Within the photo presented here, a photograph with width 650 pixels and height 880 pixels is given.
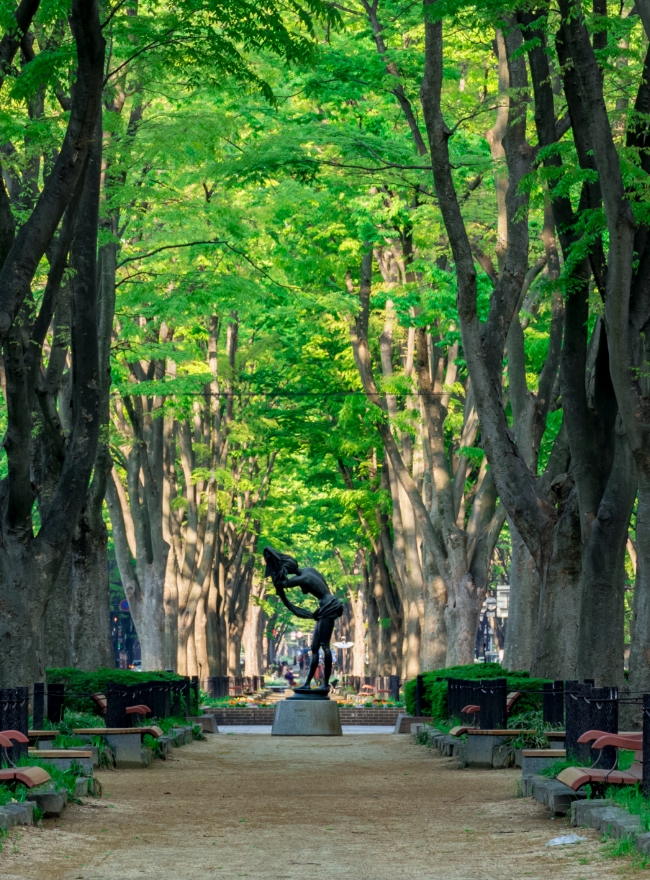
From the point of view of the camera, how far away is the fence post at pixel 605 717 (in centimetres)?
1065

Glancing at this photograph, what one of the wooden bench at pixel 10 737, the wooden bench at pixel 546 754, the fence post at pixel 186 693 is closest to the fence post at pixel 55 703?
the wooden bench at pixel 10 737

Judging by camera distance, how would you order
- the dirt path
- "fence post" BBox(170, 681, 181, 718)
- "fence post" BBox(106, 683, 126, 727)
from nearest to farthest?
the dirt path, "fence post" BBox(106, 683, 126, 727), "fence post" BBox(170, 681, 181, 718)

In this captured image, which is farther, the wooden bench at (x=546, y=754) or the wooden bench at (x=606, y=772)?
the wooden bench at (x=546, y=754)

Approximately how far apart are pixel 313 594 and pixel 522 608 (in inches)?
256

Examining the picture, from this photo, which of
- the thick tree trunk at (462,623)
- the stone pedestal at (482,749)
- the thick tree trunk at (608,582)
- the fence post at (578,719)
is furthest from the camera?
the thick tree trunk at (462,623)

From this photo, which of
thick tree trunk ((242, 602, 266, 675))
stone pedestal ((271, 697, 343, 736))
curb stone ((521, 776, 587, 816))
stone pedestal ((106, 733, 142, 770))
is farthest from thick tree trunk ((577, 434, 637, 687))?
thick tree trunk ((242, 602, 266, 675))

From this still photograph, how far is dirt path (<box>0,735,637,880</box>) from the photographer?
27.3 ft

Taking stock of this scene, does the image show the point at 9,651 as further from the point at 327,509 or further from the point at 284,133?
the point at 327,509

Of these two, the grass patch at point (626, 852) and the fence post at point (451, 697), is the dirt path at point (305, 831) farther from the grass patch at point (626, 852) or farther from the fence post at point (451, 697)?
the fence post at point (451, 697)

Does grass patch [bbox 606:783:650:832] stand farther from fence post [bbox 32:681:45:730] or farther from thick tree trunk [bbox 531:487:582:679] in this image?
fence post [bbox 32:681:45:730]

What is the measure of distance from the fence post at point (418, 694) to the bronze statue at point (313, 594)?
6.17 feet

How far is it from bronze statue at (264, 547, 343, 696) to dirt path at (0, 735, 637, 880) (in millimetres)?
9279

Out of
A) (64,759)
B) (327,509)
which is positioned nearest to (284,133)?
(64,759)

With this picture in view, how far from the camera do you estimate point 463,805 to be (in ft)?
40.0
